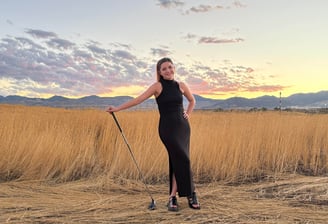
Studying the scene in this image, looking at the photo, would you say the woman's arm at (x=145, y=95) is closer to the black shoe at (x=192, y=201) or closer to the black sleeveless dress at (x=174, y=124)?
the black sleeveless dress at (x=174, y=124)

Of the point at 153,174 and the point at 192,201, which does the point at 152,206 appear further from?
the point at 153,174

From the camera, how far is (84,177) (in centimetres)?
563

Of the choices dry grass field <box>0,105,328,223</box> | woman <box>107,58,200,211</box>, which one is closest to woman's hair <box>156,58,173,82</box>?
woman <box>107,58,200,211</box>

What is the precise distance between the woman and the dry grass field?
32 centimetres

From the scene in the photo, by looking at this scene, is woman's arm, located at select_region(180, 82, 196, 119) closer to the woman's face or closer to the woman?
the woman

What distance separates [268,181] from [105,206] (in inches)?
94.8

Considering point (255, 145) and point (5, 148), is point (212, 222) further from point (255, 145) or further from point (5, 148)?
point (5, 148)

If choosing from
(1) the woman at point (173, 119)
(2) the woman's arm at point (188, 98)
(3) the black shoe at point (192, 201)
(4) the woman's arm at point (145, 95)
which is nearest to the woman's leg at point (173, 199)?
(1) the woman at point (173, 119)

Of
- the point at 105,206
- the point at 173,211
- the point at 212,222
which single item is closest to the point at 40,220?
the point at 105,206

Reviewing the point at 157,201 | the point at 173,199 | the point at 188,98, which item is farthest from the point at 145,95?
the point at 157,201

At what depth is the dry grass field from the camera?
386 cm

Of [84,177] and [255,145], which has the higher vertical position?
[255,145]

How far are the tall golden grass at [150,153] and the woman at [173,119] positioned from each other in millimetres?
1455

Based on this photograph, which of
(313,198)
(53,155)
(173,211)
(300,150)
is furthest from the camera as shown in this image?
(300,150)
